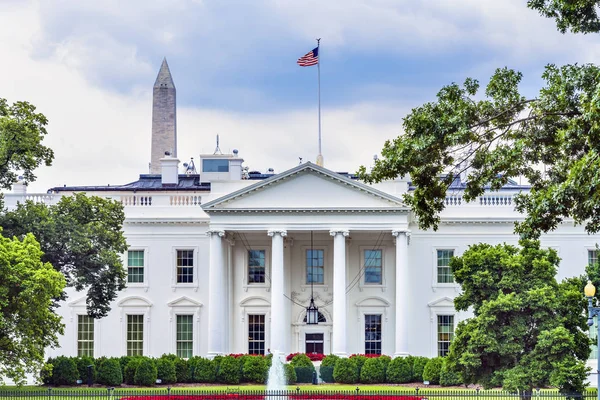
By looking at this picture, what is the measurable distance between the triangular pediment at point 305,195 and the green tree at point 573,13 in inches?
1346

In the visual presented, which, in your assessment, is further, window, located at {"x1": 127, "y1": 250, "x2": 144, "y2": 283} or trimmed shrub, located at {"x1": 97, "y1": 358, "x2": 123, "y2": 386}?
window, located at {"x1": 127, "y1": 250, "x2": 144, "y2": 283}

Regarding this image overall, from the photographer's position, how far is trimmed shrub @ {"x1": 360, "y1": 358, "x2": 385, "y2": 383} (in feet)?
181

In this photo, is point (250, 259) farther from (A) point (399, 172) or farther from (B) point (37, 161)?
(A) point (399, 172)

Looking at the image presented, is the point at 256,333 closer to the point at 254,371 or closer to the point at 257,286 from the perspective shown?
the point at 257,286

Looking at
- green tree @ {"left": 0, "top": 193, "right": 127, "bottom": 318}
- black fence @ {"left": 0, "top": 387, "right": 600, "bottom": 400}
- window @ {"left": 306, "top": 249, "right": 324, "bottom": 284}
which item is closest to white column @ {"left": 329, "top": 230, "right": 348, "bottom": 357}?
window @ {"left": 306, "top": 249, "right": 324, "bottom": 284}

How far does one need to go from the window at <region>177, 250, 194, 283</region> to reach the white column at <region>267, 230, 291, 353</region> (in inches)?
233

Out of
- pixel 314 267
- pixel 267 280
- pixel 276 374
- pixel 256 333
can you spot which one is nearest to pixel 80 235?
pixel 276 374

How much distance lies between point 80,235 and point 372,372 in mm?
15277

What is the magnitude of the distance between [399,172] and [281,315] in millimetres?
33245

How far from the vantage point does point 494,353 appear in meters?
41.1

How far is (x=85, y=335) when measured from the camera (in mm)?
64312

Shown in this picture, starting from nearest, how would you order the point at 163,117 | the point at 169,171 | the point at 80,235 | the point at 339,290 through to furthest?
the point at 80,235 < the point at 339,290 < the point at 169,171 < the point at 163,117

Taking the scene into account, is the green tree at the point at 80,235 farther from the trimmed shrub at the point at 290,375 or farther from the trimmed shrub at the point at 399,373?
the trimmed shrub at the point at 399,373

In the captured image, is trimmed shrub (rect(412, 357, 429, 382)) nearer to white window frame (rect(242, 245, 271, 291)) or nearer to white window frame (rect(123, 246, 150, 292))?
white window frame (rect(242, 245, 271, 291))
